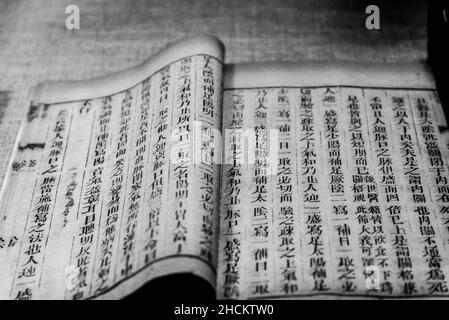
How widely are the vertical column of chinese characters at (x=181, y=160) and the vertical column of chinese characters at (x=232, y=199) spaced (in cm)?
6

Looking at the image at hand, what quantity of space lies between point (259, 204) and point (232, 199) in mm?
30

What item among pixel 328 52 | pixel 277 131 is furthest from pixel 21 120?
pixel 328 52

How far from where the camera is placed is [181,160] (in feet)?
1.83

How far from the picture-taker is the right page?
52cm

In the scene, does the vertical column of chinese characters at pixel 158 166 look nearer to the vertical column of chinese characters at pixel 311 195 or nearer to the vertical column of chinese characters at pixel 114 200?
the vertical column of chinese characters at pixel 114 200

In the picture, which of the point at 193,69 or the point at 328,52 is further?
the point at 328,52

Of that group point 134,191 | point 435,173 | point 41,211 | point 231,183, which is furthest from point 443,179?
point 41,211

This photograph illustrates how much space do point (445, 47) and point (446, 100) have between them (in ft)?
0.21

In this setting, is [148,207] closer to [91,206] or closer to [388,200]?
[91,206]

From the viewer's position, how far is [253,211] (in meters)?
0.57

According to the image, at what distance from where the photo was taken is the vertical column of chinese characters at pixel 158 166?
1.65 ft

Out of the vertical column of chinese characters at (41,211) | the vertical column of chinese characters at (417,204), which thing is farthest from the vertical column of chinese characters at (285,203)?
the vertical column of chinese characters at (41,211)

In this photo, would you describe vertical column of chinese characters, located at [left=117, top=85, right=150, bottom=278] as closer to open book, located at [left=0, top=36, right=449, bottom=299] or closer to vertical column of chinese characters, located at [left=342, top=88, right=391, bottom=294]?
open book, located at [left=0, top=36, right=449, bottom=299]
